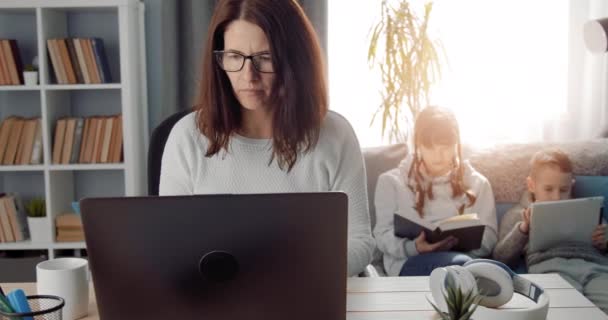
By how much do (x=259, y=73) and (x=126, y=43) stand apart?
1645 mm

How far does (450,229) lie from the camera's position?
218 centimetres

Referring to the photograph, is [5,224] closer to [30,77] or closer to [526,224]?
[30,77]

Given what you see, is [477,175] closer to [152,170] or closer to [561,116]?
[561,116]

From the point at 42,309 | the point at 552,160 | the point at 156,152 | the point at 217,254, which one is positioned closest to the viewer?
the point at 217,254

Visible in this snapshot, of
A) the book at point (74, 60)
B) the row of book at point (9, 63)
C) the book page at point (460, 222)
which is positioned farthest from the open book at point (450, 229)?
the row of book at point (9, 63)

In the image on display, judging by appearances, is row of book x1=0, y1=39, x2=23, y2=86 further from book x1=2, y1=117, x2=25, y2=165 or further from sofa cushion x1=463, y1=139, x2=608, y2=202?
sofa cushion x1=463, y1=139, x2=608, y2=202

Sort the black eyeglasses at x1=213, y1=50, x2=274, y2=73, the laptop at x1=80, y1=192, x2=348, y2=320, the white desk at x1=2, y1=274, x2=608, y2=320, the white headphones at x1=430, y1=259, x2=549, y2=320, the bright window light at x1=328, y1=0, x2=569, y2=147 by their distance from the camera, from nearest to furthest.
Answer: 1. the laptop at x1=80, y1=192, x2=348, y2=320
2. the white headphones at x1=430, y1=259, x2=549, y2=320
3. the white desk at x1=2, y1=274, x2=608, y2=320
4. the black eyeglasses at x1=213, y1=50, x2=274, y2=73
5. the bright window light at x1=328, y1=0, x2=569, y2=147

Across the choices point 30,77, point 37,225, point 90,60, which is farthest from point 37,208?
point 90,60

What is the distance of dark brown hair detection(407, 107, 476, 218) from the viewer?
2.39 metres

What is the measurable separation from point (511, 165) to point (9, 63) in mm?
2077

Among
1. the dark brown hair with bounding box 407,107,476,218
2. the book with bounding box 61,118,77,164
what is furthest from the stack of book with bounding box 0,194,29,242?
the dark brown hair with bounding box 407,107,476,218

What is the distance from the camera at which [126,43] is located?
2.90m

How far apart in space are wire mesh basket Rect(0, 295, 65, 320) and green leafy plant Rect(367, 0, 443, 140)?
84.1 inches

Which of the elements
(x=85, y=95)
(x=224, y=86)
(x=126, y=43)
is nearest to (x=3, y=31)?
(x=85, y=95)
